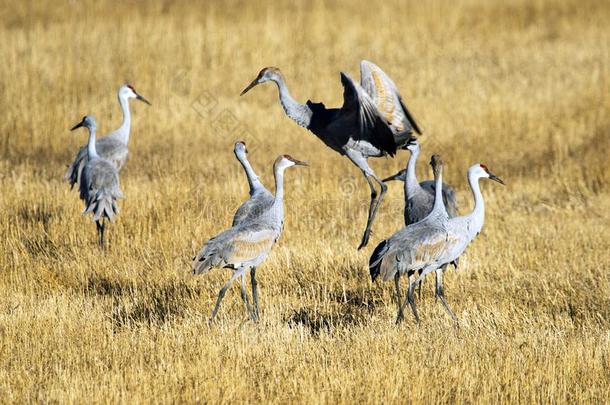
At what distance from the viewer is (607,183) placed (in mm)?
10883

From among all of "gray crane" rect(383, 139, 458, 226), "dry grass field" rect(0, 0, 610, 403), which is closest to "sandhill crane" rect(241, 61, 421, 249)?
"gray crane" rect(383, 139, 458, 226)

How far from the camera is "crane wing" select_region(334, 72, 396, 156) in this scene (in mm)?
7617

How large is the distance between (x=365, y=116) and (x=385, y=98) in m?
0.68

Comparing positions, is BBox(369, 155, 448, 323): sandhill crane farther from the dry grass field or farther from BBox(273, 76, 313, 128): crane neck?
BBox(273, 76, 313, 128): crane neck

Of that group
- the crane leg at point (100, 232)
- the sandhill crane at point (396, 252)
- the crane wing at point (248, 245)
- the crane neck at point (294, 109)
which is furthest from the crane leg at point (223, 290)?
the crane neck at point (294, 109)

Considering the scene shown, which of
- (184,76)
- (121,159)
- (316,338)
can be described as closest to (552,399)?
(316,338)

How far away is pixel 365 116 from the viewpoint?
775cm

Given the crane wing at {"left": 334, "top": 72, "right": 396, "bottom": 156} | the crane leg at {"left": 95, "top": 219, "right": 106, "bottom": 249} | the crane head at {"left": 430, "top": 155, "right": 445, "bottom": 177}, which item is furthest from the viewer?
the crane leg at {"left": 95, "top": 219, "right": 106, "bottom": 249}

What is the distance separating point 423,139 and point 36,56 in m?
5.87

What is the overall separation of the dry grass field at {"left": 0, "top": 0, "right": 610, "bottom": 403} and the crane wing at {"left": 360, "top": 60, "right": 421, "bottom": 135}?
43.5 inches

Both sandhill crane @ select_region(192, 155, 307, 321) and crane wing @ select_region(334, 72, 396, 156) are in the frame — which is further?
crane wing @ select_region(334, 72, 396, 156)

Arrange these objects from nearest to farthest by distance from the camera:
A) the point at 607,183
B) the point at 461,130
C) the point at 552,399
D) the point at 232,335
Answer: the point at 552,399 → the point at 232,335 → the point at 607,183 → the point at 461,130

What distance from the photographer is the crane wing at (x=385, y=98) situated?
27.3ft

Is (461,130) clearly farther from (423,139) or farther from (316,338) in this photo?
(316,338)
